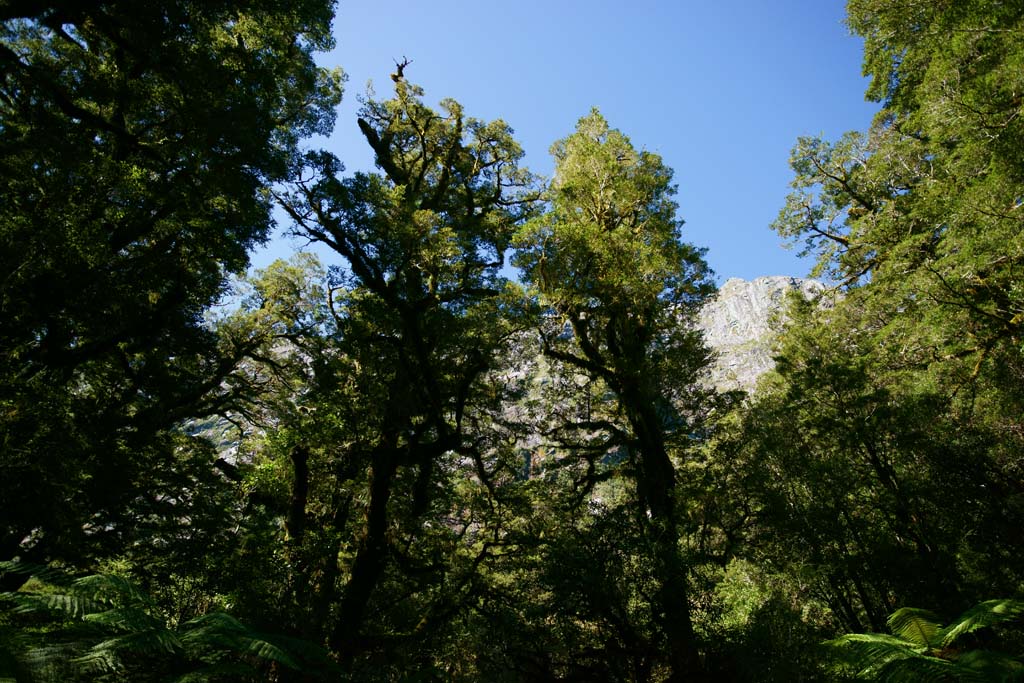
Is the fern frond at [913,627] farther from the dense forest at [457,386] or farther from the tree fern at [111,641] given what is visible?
the tree fern at [111,641]

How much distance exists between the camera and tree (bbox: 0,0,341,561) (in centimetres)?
489

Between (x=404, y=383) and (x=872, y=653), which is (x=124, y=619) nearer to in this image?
(x=872, y=653)

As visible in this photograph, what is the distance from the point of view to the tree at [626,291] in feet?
28.5

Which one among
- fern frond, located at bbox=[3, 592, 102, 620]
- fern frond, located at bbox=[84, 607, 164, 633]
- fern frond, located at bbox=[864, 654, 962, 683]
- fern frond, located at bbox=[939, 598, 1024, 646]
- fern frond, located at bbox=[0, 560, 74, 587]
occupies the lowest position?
fern frond, located at bbox=[864, 654, 962, 683]

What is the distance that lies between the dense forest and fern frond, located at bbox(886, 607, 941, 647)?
0.05 meters

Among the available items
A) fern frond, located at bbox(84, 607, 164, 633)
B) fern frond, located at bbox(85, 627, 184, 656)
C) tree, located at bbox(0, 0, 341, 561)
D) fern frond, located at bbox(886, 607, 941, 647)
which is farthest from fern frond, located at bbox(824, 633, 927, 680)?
tree, located at bbox(0, 0, 341, 561)

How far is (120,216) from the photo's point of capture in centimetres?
557

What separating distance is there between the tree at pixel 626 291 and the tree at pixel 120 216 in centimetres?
546

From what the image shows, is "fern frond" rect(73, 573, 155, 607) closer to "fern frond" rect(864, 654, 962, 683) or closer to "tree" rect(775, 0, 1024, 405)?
"fern frond" rect(864, 654, 962, 683)

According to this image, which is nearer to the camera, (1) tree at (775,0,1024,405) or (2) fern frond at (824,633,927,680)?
(2) fern frond at (824,633,927,680)

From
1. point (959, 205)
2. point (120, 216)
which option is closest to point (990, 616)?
point (959, 205)

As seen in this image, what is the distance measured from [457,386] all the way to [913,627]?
22.6ft

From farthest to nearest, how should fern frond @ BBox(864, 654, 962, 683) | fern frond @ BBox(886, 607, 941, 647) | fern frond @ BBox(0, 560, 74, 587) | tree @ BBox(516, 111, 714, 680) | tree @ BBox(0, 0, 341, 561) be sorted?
1. tree @ BBox(516, 111, 714, 680)
2. tree @ BBox(0, 0, 341, 561)
3. fern frond @ BBox(886, 607, 941, 647)
4. fern frond @ BBox(0, 560, 74, 587)
5. fern frond @ BBox(864, 654, 962, 683)

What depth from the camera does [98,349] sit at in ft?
23.9
